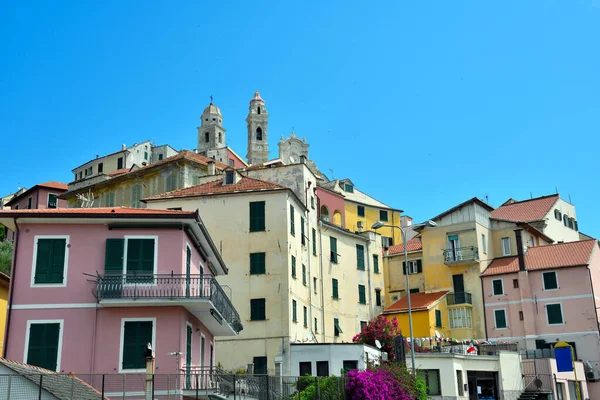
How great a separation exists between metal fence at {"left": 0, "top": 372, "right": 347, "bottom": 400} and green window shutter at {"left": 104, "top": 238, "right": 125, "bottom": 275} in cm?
411

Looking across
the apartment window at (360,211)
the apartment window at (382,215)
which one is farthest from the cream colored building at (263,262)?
the apartment window at (382,215)

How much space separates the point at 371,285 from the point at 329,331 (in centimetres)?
797

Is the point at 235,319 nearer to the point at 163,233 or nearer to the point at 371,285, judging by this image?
the point at 163,233

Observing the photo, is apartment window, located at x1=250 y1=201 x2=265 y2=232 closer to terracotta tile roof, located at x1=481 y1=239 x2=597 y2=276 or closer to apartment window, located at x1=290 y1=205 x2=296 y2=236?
apartment window, located at x1=290 y1=205 x2=296 y2=236

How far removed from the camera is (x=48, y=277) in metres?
27.1

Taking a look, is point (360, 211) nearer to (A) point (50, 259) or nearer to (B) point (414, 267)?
(B) point (414, 267)

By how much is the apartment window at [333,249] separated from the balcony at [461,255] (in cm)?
1053

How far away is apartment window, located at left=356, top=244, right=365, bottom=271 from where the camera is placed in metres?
56.1

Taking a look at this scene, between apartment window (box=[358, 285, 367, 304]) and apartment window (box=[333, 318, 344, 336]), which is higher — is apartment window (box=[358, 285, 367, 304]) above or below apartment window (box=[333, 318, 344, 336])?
above

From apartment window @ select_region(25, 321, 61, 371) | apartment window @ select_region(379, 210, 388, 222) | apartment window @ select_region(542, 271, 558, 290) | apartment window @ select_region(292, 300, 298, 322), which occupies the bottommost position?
apartment window @ select_region(25, 321, 61, 371)

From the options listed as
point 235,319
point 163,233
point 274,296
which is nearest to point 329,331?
point 274,296

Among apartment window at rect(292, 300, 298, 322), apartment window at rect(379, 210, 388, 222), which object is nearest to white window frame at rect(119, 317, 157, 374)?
apartment window at rect(292, 300, 298, 322)

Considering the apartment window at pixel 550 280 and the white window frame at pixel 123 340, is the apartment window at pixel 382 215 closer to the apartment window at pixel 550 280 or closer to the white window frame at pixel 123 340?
the apartment window at pixel 550 280

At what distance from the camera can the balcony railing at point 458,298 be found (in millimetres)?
56250
